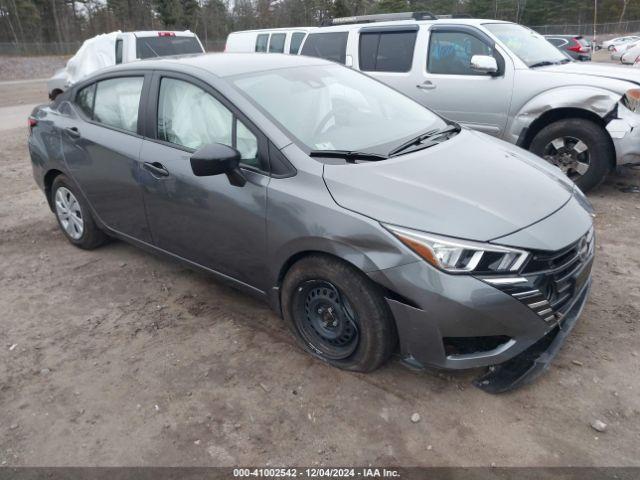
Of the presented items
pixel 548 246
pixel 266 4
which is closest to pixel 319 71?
pixel 548 246

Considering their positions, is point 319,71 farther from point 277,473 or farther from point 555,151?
point 555,151

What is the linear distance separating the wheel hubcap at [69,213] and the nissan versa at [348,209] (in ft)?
2.15

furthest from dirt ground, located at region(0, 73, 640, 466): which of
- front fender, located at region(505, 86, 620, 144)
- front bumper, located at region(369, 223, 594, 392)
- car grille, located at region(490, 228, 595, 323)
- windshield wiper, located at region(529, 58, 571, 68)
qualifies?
windshield wiper, located at region(529, 58, 571, 68)

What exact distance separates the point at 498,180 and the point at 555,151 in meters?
3.32

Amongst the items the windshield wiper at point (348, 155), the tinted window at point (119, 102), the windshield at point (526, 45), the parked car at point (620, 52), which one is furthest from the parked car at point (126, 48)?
the parked car at point (620, 52)

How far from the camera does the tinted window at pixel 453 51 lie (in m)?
6.14

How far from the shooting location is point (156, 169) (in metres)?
3.49

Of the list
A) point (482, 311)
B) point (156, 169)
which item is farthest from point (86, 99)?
point (482, 311)

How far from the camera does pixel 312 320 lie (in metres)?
2.96

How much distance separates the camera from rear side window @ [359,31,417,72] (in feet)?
21.9

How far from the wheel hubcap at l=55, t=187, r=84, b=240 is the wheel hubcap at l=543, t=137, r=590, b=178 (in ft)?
16.0

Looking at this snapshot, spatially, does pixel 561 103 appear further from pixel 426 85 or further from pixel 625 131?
pixel 426 85

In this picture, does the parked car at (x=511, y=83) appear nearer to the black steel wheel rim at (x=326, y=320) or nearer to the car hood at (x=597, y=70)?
the car hood at (x=597, y=70)

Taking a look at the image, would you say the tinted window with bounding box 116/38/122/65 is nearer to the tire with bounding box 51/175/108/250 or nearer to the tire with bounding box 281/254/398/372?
the tire with bounding box 51/175/108/250
